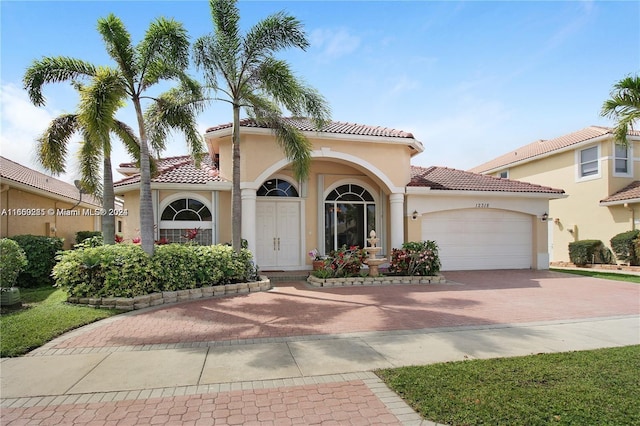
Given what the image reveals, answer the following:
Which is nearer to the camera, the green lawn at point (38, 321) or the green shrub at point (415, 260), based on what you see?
the green lawn at point (38, 321)

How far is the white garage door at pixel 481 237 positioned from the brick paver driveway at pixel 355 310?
3.51m

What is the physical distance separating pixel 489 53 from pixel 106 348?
10.8m

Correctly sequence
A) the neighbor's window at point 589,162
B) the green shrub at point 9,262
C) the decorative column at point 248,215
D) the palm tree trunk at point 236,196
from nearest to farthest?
the green shrub at point 9,262 → the palm tree trunk at point 236,196 → the decorative column at point 248,215 → the neighbor's window at point 589,162

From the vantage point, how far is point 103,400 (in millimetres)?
3896

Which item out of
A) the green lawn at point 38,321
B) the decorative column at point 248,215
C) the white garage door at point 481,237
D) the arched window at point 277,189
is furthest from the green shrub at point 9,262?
the white garage door at point 481,237

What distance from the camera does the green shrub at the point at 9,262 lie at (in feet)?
26.6

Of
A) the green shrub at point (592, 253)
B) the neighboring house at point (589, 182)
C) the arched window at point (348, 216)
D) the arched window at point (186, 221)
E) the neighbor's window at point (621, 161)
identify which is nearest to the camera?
the arched window at point (186, 221)

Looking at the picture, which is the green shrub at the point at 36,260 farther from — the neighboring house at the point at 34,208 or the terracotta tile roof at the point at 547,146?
the terracotta tile roof at the point at 547,146

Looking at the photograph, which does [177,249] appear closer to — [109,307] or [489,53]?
[109,307]

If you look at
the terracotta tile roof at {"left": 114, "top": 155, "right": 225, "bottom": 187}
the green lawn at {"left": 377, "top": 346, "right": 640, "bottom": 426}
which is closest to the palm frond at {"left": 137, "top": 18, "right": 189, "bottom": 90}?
the terracotta tile roof at {"left": 114, "top": 155, "right": 225, "bottom": 187}

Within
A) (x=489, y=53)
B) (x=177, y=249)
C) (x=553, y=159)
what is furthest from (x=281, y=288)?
(x=553, y=159)

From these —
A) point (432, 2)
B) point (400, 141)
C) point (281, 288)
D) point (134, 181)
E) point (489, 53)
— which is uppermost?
point (432, 2)

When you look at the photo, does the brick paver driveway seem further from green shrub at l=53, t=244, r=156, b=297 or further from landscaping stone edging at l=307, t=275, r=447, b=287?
green shrub at l=53, t=244, r=156, b=297

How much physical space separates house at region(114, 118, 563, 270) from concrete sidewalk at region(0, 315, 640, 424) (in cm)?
719
